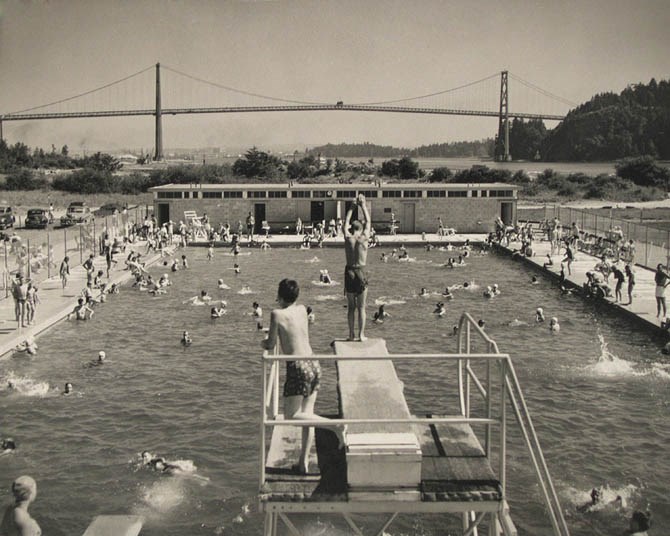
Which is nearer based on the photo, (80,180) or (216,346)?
(216,346)

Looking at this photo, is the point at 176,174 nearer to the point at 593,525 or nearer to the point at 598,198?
the point at 598,198

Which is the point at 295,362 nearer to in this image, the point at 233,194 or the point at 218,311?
the point at 218,311

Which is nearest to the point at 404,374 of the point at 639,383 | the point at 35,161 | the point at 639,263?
the point at 639,383

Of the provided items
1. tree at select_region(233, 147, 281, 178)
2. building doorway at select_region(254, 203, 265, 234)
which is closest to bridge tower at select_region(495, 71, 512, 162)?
tree at select_region(233, 147, 281, 178)

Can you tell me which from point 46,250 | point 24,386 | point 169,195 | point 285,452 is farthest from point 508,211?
point 285,452

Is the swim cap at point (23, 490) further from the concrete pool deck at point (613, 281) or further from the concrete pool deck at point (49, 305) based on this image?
the concrete pool deck at point (613, 281)

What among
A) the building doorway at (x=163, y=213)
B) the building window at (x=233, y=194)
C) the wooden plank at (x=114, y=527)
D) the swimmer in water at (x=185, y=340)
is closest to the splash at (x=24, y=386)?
the swimmer in water at (x=185, y=340)
